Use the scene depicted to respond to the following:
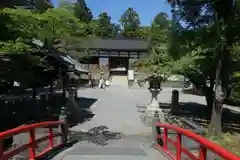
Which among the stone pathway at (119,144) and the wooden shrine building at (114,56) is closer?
the stone pathway at (119,144)

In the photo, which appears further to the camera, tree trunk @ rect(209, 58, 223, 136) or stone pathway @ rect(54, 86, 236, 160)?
tree trunk @ rect(209, 58, 223, 136)

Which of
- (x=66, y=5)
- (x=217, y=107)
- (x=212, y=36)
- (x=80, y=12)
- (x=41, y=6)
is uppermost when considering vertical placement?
(x=80, y=12)

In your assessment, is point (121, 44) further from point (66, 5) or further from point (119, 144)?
point (119, 144)

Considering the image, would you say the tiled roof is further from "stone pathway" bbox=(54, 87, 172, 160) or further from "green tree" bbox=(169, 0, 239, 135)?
"green tree" bbox=(169, 0, 239, 135)

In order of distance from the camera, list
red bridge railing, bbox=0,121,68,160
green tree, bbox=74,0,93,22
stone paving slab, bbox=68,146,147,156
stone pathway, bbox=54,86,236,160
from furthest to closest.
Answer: green tree, bbox=74,0,93,22
stone paving slab, bbox=68,146,147,156
stone pathway, bbox=54,86,236,160
red bridge railing, bbox=0,121,68,160

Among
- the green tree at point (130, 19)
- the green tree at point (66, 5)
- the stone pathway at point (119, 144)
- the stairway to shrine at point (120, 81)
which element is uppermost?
the green tree at point (130, 19)

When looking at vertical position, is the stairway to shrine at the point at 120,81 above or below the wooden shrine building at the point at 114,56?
below

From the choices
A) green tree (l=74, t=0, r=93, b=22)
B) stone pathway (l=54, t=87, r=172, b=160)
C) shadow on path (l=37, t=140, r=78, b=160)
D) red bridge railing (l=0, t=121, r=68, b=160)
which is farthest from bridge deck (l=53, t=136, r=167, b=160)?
green tree (l=74, t=0, r=93, b=22)

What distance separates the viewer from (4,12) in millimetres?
9188

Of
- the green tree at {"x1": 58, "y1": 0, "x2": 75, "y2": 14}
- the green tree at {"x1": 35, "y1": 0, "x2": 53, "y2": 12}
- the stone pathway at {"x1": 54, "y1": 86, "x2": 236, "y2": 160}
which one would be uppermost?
the green tree at {"x1": 35, "y1": 0, "x2": 53, "y2": 12}

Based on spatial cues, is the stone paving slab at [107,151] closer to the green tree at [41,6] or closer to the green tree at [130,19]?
the green tree at [41,6]

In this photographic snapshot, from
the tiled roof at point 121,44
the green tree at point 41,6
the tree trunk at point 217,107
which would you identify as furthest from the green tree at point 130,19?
the tree trunk at point 217,107

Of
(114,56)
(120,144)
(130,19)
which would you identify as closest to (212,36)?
(120,144)

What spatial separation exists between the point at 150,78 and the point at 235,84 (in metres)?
4.39
